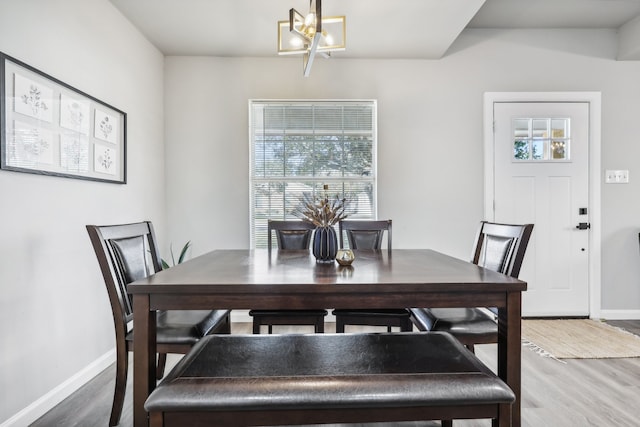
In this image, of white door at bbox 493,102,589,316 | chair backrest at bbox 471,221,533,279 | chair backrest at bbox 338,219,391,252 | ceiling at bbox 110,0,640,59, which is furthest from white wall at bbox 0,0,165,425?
white door at bbox 493,102,589,316

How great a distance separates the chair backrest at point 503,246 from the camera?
1619 mm

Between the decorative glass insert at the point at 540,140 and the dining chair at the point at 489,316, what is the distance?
77.2 inches

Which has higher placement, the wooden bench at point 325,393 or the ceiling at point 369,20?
the ceiling at point 369,20

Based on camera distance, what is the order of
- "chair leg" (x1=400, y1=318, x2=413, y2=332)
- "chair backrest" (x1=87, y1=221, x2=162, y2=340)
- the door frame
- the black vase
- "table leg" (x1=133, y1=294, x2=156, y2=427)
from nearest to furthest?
"table leg" (x1=133, y1=294, x2=156, y2=427)
"chair backrest" (x1=87, y1=221, x2=162, y2=340)
the black vase
"chair leg" (x1=400, y1=318, x2=413, y2=332)
the door frame

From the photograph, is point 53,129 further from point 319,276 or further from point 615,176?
point 615,176

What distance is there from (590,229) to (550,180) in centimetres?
62

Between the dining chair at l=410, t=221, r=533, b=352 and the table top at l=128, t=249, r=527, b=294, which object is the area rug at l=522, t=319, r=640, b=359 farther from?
the table top at l=128, t=249, r=527, b=294

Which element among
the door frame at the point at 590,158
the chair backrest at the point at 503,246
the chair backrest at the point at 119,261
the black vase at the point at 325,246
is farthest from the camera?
the door frame at the point at 590,158

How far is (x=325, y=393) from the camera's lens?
3.22ft

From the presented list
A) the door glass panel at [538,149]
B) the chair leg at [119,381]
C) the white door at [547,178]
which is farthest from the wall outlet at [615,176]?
the chair leg at [119,381]

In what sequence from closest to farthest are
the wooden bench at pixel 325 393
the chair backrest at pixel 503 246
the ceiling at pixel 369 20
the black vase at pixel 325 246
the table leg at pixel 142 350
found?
the wooden bench at pixel 325 393, the table leg at pixel 142 350, the chair backrest at pixel 503 246, the black vase at pixel 325 246, the ceiling at pixel 369 20

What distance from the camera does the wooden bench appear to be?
97cm

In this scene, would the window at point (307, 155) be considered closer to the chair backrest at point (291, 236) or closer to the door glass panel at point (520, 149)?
the chair backrest at point (291, 236)

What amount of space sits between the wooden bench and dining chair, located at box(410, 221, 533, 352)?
1.72ft
